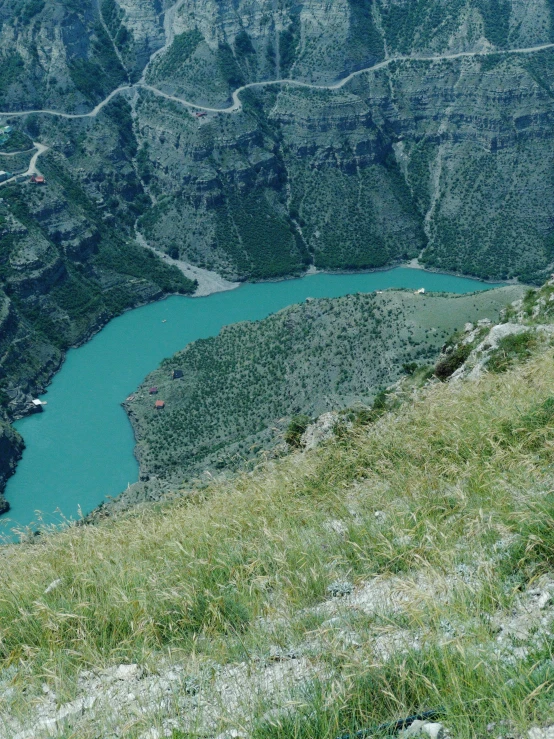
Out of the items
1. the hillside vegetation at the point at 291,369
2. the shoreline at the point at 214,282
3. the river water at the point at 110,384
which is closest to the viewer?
the hillside vegetation at the point at 291,369

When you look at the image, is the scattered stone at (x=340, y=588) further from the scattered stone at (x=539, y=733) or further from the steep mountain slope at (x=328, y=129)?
the steep mountain slope at (x=328, y=129)

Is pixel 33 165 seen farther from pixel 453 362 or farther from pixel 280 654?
pixel 280 654

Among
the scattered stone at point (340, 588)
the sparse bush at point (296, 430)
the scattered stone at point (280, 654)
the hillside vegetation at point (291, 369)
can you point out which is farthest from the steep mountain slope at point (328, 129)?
the scattered stone at point (280, 654)

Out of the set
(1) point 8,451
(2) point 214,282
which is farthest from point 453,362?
(2) point 214,282

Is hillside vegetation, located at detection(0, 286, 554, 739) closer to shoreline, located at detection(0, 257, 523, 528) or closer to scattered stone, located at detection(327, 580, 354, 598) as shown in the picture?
scattered stone, located at detection(327, 580, 354, 598)

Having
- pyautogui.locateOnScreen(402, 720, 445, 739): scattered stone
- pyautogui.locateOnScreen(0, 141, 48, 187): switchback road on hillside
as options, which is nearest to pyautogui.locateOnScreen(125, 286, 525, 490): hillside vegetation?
pyautogui.locateOnScreen(0, 141, 48, 187): switchback road on hillside

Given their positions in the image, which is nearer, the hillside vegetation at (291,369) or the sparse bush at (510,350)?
the sparse bush at (510,350)
